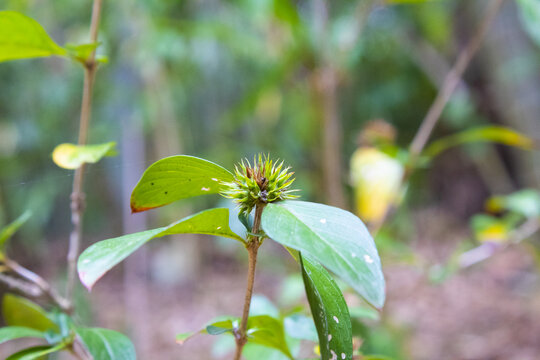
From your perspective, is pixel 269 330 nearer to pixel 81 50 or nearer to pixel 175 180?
pixel 175 180

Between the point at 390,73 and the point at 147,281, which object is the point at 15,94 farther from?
the point at 390,73

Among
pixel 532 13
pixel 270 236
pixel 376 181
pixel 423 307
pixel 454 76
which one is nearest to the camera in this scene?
pixel 270 236

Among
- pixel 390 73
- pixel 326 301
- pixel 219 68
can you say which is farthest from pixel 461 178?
pixel 326 301

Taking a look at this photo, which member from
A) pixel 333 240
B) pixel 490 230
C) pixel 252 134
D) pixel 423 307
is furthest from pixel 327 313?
pixel 252 134

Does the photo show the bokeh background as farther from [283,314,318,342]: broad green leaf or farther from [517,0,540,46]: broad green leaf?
[283,314,318,342]: broad green leaf

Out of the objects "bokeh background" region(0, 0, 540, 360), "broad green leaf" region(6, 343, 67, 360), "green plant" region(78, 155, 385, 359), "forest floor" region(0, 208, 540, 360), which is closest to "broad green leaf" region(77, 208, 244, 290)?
"green plant" region(78, 155, 385, 359)

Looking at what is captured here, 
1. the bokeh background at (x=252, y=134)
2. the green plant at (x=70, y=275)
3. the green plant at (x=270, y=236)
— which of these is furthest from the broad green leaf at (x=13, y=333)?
the bokeh background at (x=252, y=134)
